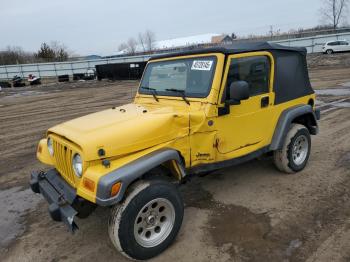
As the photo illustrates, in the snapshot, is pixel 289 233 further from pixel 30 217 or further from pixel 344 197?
pixel 30 217

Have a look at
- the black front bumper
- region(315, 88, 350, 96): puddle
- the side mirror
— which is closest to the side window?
the side mirror

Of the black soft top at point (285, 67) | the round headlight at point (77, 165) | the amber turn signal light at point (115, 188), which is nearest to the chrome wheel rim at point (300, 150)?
the black soft top at point (285, 67)

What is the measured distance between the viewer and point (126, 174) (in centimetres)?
319

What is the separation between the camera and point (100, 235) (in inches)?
161

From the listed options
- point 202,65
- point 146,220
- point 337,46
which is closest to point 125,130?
point 146,220

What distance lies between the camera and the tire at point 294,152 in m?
5.20

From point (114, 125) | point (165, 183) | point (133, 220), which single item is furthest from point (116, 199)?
point (114, 125)

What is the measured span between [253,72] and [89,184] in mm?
2630

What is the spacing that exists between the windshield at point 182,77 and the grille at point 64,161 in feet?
4.89

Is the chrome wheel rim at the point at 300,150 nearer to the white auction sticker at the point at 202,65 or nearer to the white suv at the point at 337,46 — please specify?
the white auction sticker at the point at 202,65

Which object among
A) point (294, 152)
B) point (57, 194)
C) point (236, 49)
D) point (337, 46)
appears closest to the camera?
point (57, 194)

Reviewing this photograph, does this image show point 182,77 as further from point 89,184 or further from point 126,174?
point 89,184

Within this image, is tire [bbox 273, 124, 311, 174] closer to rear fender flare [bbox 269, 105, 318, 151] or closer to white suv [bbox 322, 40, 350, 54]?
rear fender flare [bbox 269, 105, 318, 151]

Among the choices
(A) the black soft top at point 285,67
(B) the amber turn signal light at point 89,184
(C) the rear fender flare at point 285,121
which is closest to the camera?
(B) the amber turn signal light at point 89,184
